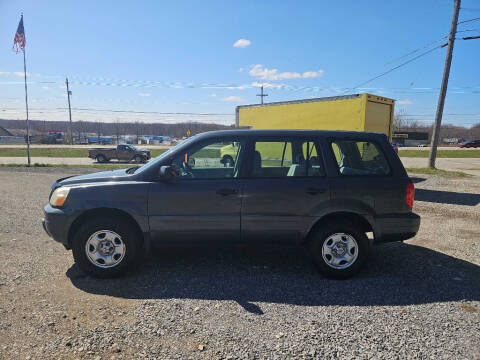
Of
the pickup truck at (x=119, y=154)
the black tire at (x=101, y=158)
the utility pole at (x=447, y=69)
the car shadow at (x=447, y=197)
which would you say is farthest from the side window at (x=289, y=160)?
the black tire at (x=101, y=158)

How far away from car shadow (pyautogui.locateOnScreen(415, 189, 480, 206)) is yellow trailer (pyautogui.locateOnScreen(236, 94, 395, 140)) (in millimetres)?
2144

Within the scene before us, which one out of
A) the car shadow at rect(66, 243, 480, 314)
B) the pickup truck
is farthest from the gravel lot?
the pickup truck

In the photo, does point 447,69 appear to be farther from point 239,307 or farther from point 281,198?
point 239,307

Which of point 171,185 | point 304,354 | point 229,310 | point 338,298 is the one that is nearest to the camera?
point 304,354

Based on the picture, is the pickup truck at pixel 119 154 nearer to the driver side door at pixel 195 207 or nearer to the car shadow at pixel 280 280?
the car shadow at pixel 280 280

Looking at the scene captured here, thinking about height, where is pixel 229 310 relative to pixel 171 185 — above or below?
below

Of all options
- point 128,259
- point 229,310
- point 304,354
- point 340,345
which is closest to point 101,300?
point 128,259

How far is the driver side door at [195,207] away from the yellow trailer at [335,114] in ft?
22.0

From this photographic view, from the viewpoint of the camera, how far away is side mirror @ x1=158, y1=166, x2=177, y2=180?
3514 mm

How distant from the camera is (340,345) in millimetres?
2582

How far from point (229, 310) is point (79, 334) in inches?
52.2

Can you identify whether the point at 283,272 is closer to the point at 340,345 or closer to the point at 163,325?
the point at 340,345

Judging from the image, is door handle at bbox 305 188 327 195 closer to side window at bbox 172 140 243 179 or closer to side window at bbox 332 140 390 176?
side window at bbox 332 140 390 176

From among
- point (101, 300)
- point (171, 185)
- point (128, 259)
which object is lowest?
point (101, 300)
